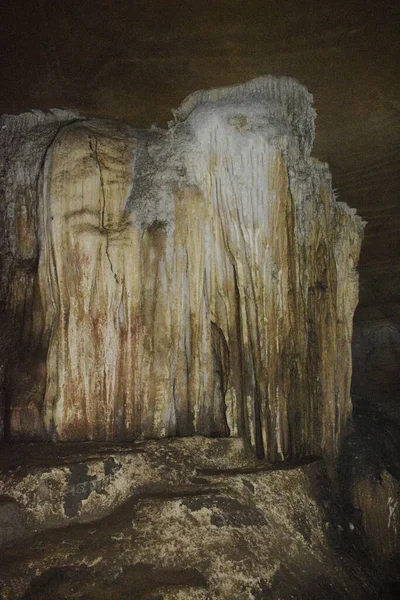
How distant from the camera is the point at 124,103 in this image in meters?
3.99

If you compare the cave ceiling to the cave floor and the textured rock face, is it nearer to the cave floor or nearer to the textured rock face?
the textured rock face

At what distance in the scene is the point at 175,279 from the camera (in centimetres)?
400

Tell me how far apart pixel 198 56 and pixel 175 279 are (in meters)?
1.56

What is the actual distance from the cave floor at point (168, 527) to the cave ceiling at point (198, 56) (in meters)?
2.52

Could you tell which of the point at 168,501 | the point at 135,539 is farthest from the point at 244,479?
the point at 135,539

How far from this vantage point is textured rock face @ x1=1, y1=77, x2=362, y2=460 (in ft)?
12.4

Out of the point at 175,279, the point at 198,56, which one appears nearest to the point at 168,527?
the point at 175,279

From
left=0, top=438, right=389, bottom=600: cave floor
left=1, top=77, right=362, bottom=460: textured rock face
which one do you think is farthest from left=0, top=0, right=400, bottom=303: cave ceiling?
left=0, top=438, right=389, bottom=600: cave floor

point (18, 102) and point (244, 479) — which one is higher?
point (18, 102)

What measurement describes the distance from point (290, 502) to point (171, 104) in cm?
300

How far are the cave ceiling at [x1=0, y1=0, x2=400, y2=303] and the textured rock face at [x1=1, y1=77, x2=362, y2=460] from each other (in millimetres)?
222

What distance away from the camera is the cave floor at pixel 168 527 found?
261 cm

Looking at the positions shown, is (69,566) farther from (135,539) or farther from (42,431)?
(42,431)

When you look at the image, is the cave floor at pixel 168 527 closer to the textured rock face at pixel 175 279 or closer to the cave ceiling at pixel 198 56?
the textured rock face at pixel 175 279
